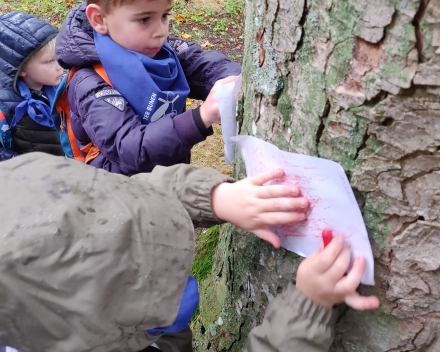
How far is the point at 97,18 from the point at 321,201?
1512mm

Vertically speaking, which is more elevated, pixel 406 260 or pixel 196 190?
pixel 406 260

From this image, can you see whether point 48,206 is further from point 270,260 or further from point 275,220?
point 270,260

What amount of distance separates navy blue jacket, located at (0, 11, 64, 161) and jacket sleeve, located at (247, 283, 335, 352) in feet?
8.89

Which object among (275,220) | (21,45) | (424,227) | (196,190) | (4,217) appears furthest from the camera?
(21,45)

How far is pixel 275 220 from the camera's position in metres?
1.00

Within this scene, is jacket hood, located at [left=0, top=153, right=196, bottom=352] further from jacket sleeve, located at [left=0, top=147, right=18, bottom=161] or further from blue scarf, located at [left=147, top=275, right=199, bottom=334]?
jacket sleeve, located at [left=0, top=147, right=18, bottom=161]

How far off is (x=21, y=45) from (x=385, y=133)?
309cm

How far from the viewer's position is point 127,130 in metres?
1.74

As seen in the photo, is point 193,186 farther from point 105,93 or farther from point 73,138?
point 73,138

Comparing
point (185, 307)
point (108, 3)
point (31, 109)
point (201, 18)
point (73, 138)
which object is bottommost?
point (31, 109)

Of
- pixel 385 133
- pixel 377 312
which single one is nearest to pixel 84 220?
pixel 385 133

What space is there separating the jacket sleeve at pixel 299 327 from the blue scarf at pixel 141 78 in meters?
1.24

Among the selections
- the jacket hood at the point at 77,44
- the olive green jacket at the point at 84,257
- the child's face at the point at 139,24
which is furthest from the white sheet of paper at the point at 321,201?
the jacket hood at the point at 77,44

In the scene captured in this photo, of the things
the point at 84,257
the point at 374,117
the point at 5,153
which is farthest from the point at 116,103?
the point at 5,153
